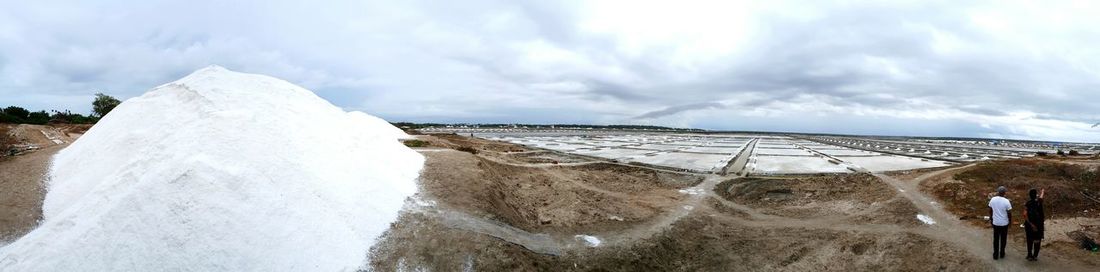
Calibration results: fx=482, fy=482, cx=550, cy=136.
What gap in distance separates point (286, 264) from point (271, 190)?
2687 millimetres

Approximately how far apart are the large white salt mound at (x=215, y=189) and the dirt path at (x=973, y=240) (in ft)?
52.1

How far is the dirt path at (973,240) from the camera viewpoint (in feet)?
39.1

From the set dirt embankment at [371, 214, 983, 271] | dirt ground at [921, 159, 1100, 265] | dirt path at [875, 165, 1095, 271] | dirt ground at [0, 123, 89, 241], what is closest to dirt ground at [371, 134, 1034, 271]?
dirt embankment at [371, 214, 983, 271]

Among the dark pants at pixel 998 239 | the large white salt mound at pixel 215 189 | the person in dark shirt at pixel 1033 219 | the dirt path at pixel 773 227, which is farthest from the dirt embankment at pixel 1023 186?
the large white salt mound at pixel 215 189

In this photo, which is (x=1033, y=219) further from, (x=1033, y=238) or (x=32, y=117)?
(x=32, y=117)

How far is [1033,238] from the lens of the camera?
1179 cm

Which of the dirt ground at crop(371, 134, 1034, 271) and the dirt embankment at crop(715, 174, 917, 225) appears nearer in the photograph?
the dirt ground at crop(371, 134, 1034, 271)

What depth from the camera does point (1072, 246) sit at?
42.1 feet

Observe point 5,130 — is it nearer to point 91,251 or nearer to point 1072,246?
point 91,251

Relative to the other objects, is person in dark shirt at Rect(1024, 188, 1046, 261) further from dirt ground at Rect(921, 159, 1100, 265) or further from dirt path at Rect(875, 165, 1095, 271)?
dirt ground at Rect(921, 159, 1100, 265)

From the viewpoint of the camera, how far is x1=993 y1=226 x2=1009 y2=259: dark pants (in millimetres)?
12125

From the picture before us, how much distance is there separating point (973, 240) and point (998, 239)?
2.12m

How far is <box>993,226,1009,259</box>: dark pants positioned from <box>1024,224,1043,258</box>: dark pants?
399 millimetres

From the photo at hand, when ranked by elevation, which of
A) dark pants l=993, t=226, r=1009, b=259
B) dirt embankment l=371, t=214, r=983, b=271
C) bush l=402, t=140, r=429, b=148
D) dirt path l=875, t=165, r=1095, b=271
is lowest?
dirt embankment l=371, t=214, r=983, b=271
